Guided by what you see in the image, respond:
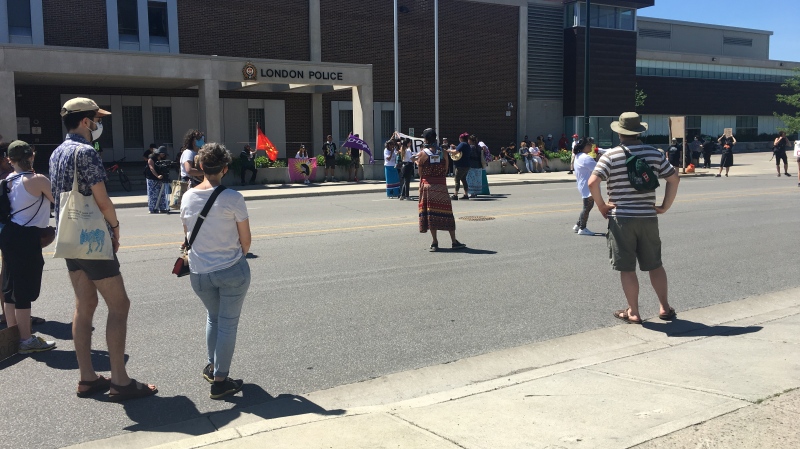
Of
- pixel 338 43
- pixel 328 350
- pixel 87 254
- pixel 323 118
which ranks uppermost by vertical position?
pixel 338 43

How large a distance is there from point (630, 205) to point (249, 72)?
897 inches

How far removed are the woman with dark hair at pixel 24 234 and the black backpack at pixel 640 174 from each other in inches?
206

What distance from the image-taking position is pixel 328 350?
6332 mm

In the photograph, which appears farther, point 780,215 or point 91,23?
point 91,23

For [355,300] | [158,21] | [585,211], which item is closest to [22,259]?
[355,300]

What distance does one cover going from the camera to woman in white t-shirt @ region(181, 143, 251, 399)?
16.3 ft

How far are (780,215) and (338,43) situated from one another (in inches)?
958

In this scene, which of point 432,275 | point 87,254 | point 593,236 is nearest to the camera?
point 87,254

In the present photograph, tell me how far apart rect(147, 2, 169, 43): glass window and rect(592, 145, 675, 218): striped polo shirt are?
28.4m

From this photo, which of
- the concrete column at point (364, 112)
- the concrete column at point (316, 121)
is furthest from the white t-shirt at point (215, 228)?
the concrete column at point (316, 121)

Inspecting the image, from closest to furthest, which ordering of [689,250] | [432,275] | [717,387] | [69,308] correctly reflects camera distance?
[717,387], [69,308], [432,275], [689,250]

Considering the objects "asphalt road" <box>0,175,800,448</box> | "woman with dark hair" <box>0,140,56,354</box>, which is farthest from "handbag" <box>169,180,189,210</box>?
"woman with dark hair" <box>0,140,56,354</box>

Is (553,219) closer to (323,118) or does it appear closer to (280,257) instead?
(280,257)

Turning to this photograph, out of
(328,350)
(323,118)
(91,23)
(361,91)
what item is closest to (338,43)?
(323,118)
